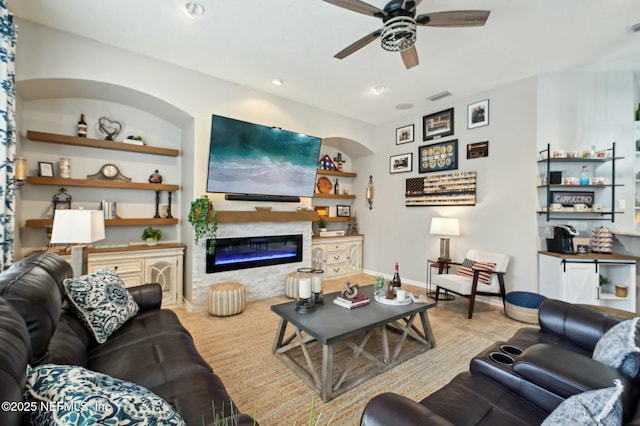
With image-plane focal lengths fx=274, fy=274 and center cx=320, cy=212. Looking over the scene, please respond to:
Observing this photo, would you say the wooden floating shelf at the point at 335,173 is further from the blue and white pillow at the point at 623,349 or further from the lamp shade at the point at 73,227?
the blue and white pillow at the point at 623,349

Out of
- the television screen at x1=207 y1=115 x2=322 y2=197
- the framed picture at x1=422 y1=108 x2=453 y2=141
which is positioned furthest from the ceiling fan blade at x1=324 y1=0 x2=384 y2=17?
the framed picture at x1=422 y1=108 x2=453 y2=141

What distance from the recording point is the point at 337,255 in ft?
18.1

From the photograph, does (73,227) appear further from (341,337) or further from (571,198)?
(571,198)

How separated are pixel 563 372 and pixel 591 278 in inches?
116

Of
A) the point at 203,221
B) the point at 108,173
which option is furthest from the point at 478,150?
the point at 108,173

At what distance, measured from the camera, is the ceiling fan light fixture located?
2109mm

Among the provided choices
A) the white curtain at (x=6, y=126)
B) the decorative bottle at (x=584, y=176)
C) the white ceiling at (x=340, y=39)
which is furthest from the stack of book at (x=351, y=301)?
the decorative bottle at (x=584, y=176)

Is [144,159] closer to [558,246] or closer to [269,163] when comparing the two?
[269,163]

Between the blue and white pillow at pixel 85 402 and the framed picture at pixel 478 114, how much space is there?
15.8 ft

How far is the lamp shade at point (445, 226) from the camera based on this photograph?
4.16 m

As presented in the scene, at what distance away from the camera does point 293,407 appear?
1.86 m

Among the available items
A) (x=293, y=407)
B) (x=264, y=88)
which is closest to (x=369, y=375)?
(x=293, y=407)

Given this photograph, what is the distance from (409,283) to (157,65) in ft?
16.7

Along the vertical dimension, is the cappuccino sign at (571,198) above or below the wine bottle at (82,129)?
below
